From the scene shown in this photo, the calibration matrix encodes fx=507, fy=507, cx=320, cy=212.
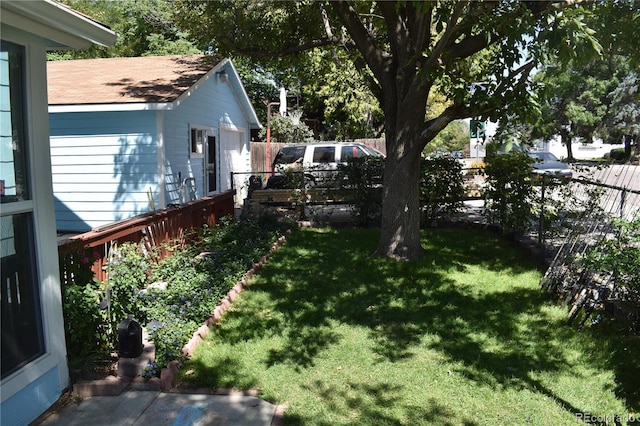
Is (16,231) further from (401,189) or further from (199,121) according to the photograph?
(199,121)

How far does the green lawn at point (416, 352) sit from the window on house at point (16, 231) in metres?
1.27

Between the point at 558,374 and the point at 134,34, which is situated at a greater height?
the point at 134,34

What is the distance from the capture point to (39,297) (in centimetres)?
359

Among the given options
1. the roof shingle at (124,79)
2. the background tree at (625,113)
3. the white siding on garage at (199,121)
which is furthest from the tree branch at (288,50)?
the background tree at (625,113)

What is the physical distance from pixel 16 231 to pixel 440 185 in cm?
853

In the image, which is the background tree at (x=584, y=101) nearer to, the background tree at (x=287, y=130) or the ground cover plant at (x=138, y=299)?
the background tree at (x=287, y=130)

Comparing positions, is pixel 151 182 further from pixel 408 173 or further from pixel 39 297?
pixel 39 297

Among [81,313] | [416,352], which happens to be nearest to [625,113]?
[416,352]

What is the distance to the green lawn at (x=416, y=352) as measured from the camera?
12.1 ft

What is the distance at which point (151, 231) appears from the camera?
733 cm

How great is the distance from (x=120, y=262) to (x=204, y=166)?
872 cm

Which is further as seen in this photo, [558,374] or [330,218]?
[330,218]

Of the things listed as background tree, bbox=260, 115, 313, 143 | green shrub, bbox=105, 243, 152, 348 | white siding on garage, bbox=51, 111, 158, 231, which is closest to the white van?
white siding on garage, bbox=51, 111, 158, 231

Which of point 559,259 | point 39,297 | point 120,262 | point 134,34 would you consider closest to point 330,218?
point 559,259
